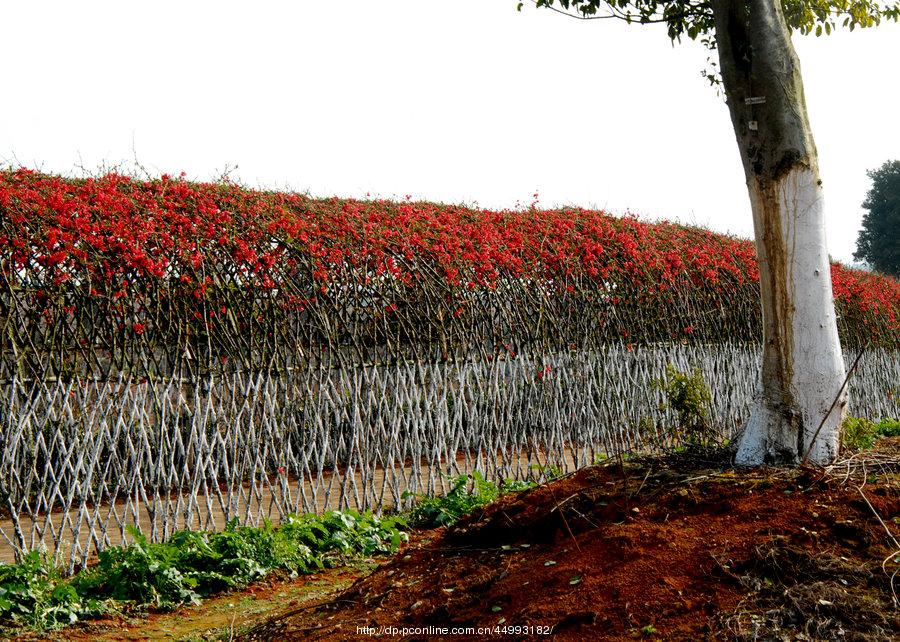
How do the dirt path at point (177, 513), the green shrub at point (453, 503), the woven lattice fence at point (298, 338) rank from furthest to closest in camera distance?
the green shrub at point (453, 503) → the woven lattice fence at point (298, 338) → the dirt path at point (177, 513)

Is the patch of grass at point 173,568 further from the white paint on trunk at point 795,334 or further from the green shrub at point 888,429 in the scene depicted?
the green shrub at point 888,429

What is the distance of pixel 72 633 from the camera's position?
4.89 meters

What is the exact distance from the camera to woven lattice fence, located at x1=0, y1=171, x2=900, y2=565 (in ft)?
22.0

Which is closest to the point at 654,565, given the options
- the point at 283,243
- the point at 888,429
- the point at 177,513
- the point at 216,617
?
the point at 216,617

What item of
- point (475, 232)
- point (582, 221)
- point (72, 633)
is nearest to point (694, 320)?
point (582, 221)

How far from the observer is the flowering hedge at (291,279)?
6703 millimetres

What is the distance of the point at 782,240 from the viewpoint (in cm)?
505

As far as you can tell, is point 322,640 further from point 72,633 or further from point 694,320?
point 694,320

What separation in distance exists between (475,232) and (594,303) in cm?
198

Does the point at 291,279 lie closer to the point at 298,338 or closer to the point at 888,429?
the point at 298,338

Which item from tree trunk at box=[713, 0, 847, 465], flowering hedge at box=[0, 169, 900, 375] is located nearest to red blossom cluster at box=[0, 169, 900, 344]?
flowering hedge at box=[0, 169, 900, 375]

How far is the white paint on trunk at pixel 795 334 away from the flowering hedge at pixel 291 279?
428cm

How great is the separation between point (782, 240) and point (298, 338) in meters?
4.69

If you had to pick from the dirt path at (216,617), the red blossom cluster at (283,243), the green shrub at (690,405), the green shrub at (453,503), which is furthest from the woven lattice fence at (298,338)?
the dirt path at (216,617)
